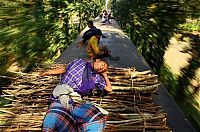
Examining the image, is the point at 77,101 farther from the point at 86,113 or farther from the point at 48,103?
the point at 48,103

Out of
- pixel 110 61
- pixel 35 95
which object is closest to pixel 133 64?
pixel 110 61

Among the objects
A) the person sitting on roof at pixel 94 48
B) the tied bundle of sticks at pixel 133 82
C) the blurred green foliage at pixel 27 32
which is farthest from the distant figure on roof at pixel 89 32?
the tied bundle of sticks at pixel 133 82

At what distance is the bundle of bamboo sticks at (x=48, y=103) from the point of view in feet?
11.6

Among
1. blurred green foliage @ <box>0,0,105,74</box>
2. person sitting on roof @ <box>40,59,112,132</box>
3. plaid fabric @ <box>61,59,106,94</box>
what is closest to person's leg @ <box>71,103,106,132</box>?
person sitting on roof @ <box>40,59,112,132</box>

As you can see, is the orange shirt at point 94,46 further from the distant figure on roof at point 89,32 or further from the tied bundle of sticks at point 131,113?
the tied bundle of sticks at point 131,113

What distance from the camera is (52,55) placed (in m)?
9.02

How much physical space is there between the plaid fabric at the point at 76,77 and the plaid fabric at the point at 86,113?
0.43 meters

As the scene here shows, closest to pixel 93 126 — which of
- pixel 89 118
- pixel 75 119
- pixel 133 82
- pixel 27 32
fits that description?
pixel 89 118

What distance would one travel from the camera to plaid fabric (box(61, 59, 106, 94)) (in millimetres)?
3980

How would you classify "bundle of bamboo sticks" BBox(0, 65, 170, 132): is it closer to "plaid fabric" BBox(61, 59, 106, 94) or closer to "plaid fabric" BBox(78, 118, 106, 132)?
"plaid fabric" BBox(78, 118, 106, 132)

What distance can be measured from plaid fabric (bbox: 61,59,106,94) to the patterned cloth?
426mm

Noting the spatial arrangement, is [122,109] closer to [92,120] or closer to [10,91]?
[92,120]

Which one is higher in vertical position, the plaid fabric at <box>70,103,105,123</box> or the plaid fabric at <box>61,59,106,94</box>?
the plaid fabric at <box>61,59,106,94</box>

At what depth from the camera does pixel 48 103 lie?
4.14 meters
